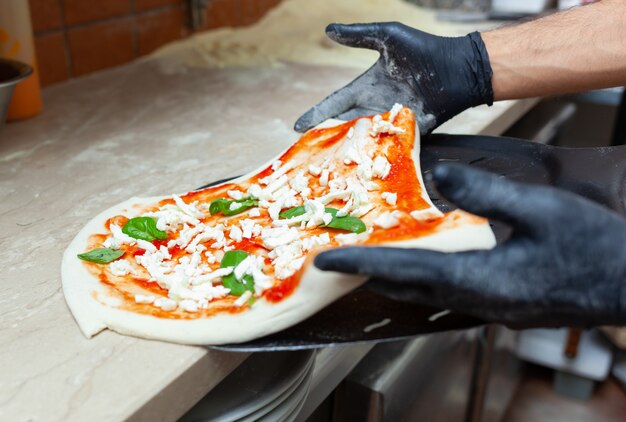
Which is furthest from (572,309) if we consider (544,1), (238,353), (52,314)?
(544,1)

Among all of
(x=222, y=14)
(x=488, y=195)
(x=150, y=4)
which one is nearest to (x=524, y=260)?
(x=488, y=195)

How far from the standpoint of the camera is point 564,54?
3.79 ft

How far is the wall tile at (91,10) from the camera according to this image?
1.71 m

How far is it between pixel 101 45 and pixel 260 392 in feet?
4.50

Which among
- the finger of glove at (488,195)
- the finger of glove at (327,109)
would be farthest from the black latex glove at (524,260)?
the finger of glove at (327,109)

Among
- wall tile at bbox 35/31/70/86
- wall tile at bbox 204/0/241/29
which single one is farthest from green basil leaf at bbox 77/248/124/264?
wall tile at bbox 204/0/241/29

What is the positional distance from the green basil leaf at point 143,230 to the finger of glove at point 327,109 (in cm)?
39

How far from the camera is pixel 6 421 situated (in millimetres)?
578

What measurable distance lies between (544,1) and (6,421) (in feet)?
8.06

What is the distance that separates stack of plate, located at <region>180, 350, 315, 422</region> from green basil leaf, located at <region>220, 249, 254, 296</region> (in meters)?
0.12

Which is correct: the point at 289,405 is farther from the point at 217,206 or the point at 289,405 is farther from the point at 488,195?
the point at 488,195

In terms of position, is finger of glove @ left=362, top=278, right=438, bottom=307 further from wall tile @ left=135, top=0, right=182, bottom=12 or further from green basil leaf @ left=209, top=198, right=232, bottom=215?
wall tile @ left=135, top=0, right=182, bottom=12

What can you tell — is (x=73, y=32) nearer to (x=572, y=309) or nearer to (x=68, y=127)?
(x=68, y=127)

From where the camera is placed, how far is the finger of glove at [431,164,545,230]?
60cm
